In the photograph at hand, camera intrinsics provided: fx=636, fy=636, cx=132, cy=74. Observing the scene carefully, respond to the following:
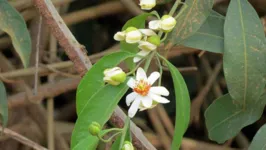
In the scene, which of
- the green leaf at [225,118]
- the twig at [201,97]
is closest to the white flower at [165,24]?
the green leaf at [225,118]

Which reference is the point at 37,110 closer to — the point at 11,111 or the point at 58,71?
the point at 11,111

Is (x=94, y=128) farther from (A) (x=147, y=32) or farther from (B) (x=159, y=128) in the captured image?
(B) (x=159, y=128)

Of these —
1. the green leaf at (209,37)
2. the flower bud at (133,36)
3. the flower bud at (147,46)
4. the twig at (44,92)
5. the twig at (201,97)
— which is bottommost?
the twig at (201,97)

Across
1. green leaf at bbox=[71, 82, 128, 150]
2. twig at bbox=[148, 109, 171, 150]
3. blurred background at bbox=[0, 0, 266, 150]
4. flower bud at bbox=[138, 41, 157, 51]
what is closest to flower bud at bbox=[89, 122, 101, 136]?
green leaf at bbox=[71, 82, 128, 150]

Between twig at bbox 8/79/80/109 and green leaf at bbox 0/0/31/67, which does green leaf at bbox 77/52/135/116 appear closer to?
green leaf at bbox 0/0/31/67

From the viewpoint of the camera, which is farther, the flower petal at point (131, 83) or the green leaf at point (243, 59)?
the green leaf at point (243, 59)

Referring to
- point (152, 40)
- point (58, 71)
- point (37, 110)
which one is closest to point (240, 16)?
point (152, 40)

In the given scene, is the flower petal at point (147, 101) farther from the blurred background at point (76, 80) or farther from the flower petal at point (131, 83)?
the blurred background at point (76, 80)
